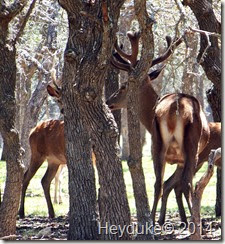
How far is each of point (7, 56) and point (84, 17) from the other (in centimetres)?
130

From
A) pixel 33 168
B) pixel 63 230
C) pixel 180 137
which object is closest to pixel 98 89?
pixel 180 137

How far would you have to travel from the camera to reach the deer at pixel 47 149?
39.1 ft

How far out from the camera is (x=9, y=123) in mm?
7680

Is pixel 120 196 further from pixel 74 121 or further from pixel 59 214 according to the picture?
pixel 59 214

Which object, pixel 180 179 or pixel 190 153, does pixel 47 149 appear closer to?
pixel 180 179

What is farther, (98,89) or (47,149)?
(47,149)

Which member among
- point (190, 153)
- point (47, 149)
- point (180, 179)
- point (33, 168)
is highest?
point (47, 149)

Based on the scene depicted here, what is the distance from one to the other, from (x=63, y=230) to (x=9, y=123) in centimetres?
233

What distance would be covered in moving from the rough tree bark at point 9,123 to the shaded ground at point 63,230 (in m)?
0.67

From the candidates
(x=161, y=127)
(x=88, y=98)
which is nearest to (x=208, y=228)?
(x=161, y=127)

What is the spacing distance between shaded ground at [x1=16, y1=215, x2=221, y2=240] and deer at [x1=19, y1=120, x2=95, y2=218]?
1.26 m

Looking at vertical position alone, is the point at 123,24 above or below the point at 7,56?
above

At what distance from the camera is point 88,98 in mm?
6855

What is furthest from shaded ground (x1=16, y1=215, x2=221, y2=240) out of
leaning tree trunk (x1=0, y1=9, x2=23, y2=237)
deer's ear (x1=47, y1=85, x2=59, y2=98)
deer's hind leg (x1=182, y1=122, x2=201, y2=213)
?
deer's ear (x1=47, y1=85, x2=59, y2=98)
